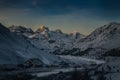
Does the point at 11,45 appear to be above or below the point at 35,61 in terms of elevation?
above

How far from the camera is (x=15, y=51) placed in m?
140

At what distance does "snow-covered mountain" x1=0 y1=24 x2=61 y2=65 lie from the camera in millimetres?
128375

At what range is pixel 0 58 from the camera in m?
123

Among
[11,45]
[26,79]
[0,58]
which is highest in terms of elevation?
[11,45]

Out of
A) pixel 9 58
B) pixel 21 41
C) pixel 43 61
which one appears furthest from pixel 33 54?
pixel 9 58

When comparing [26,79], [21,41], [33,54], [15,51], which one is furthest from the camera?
[21,41]

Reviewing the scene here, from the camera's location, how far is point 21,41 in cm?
16925

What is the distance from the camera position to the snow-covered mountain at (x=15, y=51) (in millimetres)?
128375

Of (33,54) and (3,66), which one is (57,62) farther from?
(3,66)

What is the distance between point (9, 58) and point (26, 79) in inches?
2098

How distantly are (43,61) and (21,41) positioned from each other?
24.2 metres

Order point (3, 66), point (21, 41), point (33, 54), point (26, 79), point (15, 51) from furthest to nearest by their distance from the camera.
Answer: point (21, 41), point (33, 54), point (15, 51), point (3, 66), point (26, 79)

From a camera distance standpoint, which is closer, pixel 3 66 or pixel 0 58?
pixel 3 66

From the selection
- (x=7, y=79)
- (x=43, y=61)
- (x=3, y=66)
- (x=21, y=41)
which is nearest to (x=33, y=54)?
(x=43, y=61)
